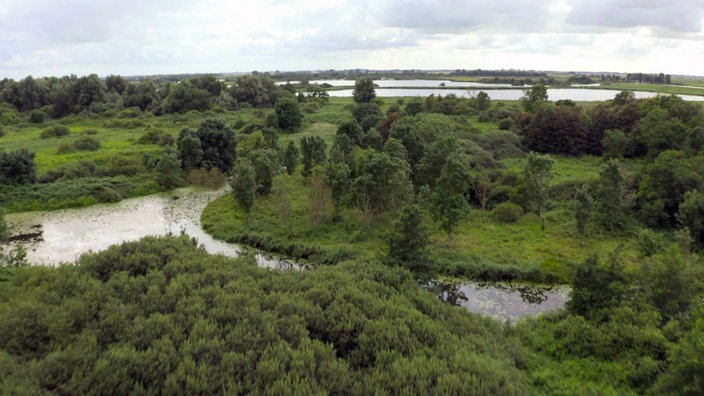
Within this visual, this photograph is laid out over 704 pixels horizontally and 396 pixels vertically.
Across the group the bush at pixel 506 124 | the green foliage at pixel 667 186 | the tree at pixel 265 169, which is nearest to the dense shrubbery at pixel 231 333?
the tree at pixel 265 169

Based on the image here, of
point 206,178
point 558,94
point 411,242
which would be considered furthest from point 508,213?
point 558,94

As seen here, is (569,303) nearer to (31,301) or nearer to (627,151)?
(31,301)

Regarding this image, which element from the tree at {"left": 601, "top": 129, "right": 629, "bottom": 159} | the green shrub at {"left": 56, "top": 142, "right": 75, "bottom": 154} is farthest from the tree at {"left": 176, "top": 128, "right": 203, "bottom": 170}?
the tree at {"left": 601, "top": 129, "right": 629, "bottom": 159}

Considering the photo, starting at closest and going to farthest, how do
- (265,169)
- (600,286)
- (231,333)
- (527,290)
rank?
(231,333)
(600,286)
(527,290)
(265,169)

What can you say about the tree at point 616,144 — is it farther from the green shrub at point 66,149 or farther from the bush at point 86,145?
the green shrub at point 66,149

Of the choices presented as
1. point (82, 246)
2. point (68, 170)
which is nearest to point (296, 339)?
point (82, 246)

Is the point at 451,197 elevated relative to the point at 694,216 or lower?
elevated

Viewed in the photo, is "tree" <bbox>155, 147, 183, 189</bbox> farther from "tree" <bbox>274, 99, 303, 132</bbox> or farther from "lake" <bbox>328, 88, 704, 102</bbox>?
"lake" <bbox>328, 88, 704, 102</bbox>

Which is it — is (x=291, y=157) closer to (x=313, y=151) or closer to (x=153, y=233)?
(x=313, y=151)
